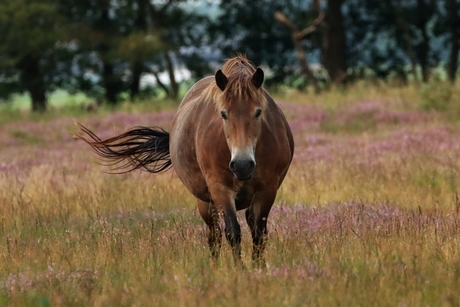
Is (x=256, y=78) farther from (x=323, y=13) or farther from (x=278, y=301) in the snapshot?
(x=323, y=13)

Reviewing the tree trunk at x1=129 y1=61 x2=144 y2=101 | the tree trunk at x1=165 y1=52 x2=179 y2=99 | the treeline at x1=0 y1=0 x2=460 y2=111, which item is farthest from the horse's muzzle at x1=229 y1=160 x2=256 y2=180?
the tree trunk at x1=129 y1=61 x2=144 y2=101

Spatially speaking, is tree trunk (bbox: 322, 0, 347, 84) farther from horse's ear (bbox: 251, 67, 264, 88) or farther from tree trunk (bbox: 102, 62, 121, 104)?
horse's ear (bbox: 251, 67, 264, 88)

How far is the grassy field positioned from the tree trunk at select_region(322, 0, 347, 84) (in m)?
15.2

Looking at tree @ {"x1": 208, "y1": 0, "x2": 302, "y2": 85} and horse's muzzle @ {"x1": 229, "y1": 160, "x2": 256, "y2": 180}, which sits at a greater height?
tree @ {"x1": 208, "y1": 0, "x2": 302, "y2": 85}

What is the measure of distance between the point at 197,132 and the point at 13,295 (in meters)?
2.31

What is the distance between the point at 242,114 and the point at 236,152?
397mm

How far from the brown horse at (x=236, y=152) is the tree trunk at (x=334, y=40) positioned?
80.9 feet

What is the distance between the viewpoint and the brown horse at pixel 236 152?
6395mm

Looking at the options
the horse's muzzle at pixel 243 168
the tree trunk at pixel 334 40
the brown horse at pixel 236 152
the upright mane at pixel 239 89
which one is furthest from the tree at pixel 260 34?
the horse's muzzle at pixel 243 168

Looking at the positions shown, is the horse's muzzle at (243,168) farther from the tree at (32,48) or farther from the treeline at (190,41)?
the tree at (32,48)

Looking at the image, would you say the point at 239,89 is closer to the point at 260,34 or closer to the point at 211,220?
the point at 211,220

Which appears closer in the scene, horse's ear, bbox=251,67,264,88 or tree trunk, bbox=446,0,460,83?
horse's ear, bbox=251,67,264,88

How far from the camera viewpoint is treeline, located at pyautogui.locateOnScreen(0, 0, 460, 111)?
109 feet

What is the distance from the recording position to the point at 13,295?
224 inches
